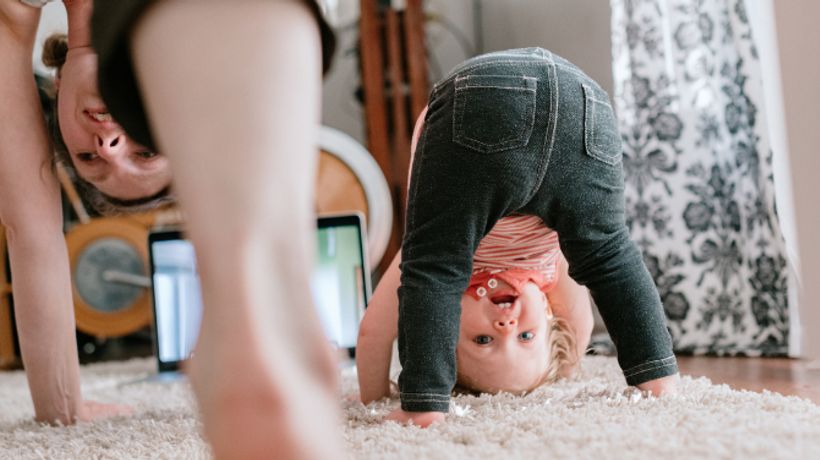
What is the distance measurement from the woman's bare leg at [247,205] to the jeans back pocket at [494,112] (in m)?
0.50

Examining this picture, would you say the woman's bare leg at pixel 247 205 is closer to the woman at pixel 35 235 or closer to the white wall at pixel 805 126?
the woman at pixel 35 235

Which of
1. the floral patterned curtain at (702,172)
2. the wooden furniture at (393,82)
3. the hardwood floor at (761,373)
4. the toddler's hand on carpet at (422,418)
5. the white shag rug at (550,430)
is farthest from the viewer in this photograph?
the wooden furniture at (393,82)

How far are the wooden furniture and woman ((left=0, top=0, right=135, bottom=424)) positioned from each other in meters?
1.43

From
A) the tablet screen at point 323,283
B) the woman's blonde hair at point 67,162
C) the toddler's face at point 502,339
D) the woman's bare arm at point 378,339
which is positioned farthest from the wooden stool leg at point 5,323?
the toddler's face at point 502,339

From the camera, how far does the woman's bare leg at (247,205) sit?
1.28 ft

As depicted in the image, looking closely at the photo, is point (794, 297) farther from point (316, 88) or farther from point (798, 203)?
point (316, 88)

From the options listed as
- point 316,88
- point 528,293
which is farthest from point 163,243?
point 316,88

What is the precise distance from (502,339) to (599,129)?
1.10ft

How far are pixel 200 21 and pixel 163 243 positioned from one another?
1.65 m

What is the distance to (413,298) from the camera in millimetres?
900

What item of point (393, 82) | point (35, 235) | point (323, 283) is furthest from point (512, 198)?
point (393, 82)

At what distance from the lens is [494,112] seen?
919 mm

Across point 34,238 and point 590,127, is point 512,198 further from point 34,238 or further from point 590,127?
point 34,238

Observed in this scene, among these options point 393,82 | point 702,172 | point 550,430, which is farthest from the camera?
point 393,82
